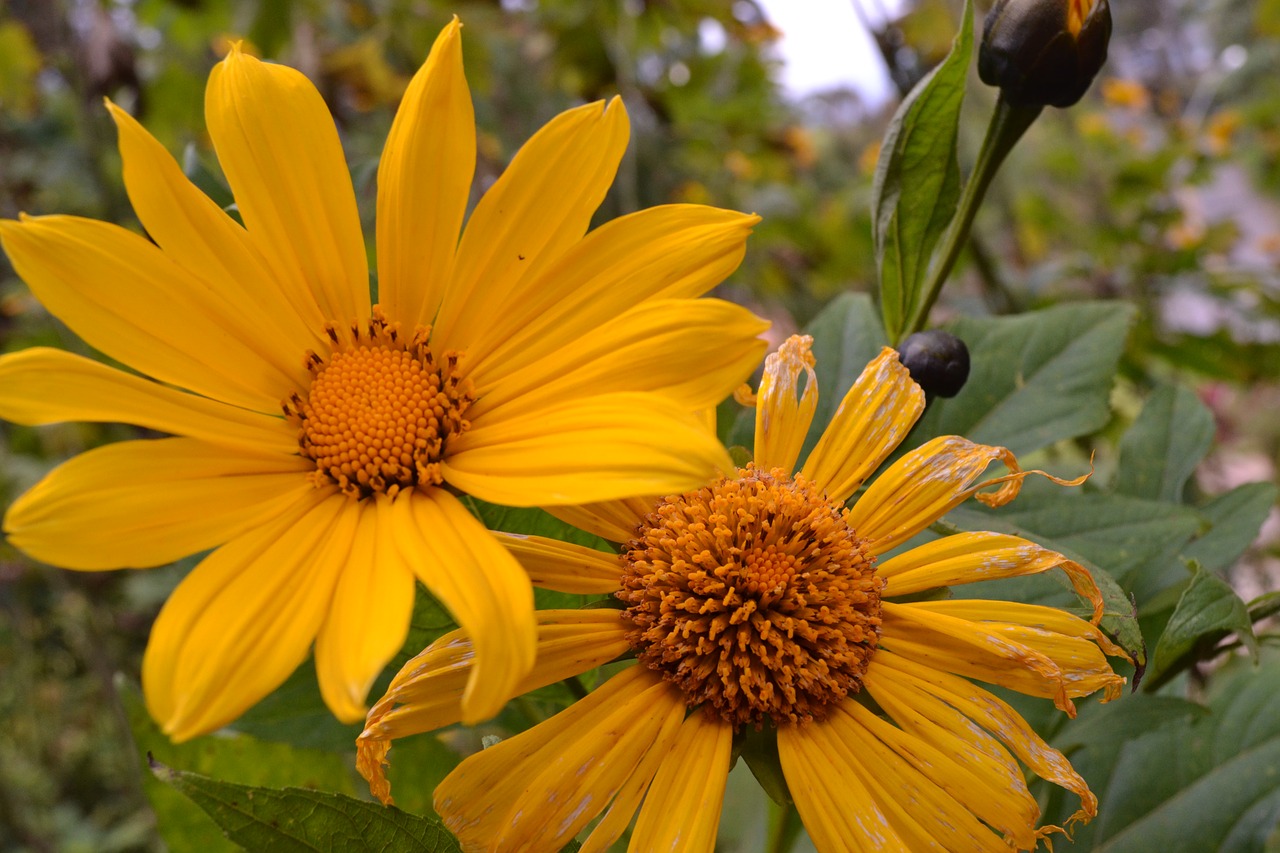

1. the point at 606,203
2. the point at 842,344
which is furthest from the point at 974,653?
the point at 606,203

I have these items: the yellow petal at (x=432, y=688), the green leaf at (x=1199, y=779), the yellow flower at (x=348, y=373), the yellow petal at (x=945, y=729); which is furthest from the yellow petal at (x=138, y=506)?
the green leaf at (x=1199, y=779)

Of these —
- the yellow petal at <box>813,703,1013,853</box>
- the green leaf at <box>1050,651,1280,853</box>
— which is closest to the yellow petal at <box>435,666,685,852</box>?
the yellow petal at <box>813,703,1013,853</box>

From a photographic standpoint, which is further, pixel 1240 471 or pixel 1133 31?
pixel 1133 31

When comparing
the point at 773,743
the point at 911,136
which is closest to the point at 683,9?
the point at 911,136

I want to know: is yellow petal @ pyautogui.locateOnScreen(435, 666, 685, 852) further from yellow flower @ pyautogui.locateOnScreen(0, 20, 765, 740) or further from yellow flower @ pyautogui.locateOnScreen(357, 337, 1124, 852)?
yellow flower @ pyautogui.locateOnScreen(0, 20, 765, 740)

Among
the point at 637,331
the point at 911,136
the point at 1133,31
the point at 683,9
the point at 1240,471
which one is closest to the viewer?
the point at 637,331

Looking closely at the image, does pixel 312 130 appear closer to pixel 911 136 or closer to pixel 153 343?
pixel 153 343
